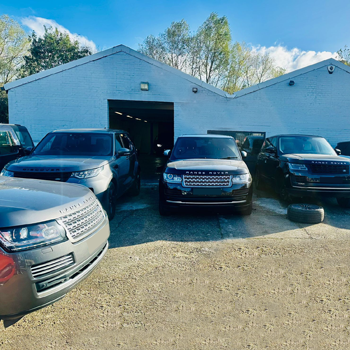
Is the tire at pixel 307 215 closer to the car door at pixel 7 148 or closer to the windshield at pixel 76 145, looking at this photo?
the windshield at pixel 76 145

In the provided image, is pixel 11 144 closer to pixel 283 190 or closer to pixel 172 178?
pixel 172 178

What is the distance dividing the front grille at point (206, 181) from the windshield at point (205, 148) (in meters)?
1.12

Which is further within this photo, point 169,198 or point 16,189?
point 169,198

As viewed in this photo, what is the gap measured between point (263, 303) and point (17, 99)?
11.5 metres

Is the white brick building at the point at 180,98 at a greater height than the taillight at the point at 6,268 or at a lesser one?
greater

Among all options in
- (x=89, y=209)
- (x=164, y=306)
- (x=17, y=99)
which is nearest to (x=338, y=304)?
(x=164, y=306)

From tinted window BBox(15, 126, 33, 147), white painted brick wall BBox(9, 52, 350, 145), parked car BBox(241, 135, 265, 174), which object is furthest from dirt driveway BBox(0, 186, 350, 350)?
white painted brick wall BBox(9, 52, 350, 145)

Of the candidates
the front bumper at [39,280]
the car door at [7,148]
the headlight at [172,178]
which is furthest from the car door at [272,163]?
the car door at [7,148]

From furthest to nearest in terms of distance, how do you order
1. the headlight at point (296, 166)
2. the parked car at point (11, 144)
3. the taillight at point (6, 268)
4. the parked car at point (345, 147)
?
the parked car at point (345, 147) → the parked car at point (11, 144) → the headlight at point (296, 166) → the taillight at point (6, 268)

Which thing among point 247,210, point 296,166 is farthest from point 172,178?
point 296,166

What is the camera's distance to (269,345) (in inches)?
83.9

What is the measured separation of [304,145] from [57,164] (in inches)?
235

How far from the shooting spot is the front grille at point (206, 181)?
4852mm

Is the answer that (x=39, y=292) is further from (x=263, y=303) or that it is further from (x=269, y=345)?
(x=263, y=303)
